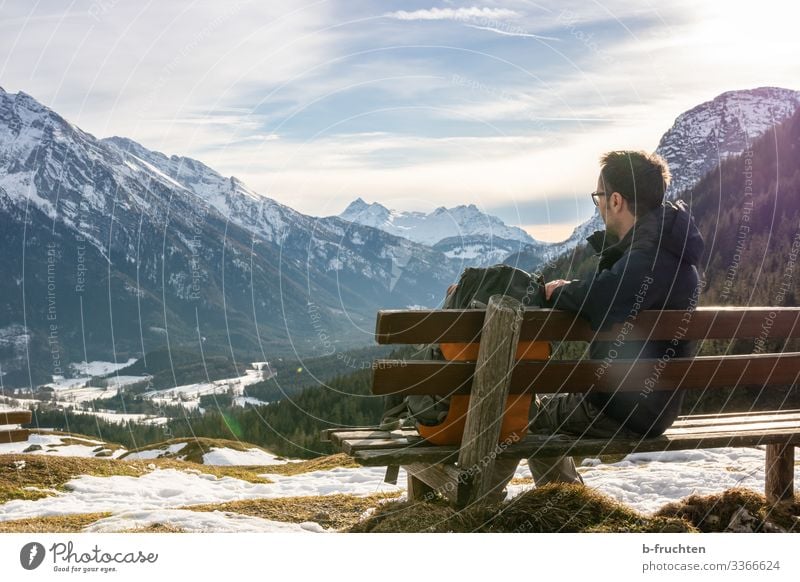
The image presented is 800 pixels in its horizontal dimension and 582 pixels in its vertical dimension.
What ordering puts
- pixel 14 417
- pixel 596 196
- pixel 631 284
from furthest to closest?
pixel 14 417
pixel 596 196
pixel 631 284

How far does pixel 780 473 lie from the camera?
7.83 meters

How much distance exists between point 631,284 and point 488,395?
1.31 m

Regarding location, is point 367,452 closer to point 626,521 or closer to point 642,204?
point 626,521

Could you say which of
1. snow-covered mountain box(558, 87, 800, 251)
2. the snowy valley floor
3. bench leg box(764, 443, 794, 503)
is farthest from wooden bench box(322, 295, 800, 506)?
snow-covered mountain box(558, 87, 800, 251)

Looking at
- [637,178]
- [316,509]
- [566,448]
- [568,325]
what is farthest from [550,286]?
[316,509]

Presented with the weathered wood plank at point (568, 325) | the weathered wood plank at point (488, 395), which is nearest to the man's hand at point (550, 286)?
the weathered wood plank at point (568, 325)

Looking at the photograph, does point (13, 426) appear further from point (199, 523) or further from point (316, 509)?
point (316, 509)

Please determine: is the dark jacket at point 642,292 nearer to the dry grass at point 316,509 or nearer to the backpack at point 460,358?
the backpack at point 460,358

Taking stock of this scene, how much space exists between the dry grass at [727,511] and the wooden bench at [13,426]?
5.41 meters

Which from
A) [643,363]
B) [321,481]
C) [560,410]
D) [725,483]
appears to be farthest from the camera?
[321,481]

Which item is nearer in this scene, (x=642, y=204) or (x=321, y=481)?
(x=642, y=204)

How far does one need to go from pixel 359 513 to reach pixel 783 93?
171m

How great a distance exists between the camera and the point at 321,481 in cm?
1650
